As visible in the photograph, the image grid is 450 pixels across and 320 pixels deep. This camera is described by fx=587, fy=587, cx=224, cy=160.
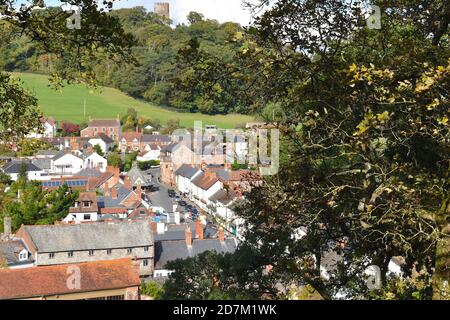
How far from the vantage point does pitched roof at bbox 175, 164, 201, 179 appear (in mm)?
46697

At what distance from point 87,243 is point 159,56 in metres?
9.59

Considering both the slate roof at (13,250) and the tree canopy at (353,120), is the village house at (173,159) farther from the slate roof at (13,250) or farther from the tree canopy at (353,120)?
the tree canopy at (353,120)

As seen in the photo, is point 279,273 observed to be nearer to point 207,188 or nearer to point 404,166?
point 404,166

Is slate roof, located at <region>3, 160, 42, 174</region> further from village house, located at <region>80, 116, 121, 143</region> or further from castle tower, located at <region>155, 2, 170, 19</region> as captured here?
castle tower, located at <region>155, 2, 170, 19</region>

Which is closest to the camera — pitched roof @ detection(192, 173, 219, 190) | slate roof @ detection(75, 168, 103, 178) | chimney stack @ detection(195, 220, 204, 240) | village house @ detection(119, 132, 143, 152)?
chimney stack @ detection(195, 220, 204, 240)

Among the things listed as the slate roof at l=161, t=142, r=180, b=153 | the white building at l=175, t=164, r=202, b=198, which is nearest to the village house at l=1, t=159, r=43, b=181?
the white building at l=175, t=164, r=202, b=198

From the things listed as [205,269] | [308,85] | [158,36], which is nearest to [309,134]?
[308,85]

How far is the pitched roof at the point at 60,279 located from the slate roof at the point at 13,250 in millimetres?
5102

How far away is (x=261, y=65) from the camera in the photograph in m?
5.65

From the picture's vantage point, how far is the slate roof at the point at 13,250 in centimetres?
2592

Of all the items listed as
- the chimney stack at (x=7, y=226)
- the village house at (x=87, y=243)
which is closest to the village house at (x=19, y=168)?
the chimney stack at (x=7, y=226)

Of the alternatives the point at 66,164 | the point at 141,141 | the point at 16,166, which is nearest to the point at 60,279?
the point at 16,166

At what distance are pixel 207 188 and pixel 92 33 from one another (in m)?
33.5
